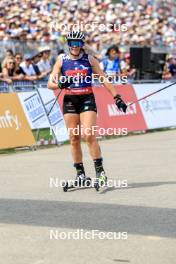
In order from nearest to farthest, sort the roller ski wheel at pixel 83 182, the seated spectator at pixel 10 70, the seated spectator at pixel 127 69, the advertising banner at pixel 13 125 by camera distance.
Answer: the roller ski wheel at pixel 83 182
the advertising banner at pixel 13 125
the seated spectator at pixel 10 70
the seated spectator at pixel 127 69

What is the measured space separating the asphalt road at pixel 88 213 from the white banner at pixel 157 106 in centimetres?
562

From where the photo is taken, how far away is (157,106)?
62.0 ft

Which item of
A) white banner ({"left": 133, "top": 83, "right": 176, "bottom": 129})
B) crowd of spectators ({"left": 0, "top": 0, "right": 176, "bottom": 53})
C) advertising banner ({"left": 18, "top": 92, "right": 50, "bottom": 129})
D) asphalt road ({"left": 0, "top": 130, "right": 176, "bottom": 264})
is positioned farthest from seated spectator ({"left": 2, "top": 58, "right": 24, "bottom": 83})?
asphalt road ({"left": 0, "top": 130, "right": 176, "bottom": 264})

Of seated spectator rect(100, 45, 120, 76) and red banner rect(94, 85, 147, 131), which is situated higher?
seated spectator rect(100, 45, 120, 76)

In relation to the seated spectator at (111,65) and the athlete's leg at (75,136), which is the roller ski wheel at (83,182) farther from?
the seated spectator at (111,65)

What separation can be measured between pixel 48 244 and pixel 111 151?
8.15m

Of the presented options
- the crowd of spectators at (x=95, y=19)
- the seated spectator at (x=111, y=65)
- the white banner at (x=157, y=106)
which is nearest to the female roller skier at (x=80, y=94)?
the white banner at (x=157, y=106)

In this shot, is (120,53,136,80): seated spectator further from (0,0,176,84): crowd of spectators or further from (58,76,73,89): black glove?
(58,76,73,89): black glove

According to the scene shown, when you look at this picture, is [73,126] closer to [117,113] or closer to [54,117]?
[54,117]

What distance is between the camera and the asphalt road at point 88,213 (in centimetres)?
587

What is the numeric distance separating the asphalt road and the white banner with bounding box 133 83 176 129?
18.4 feet

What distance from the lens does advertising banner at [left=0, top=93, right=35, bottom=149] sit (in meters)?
14.2

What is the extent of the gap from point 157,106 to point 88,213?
11.5m

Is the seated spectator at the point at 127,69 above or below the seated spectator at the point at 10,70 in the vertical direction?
below
